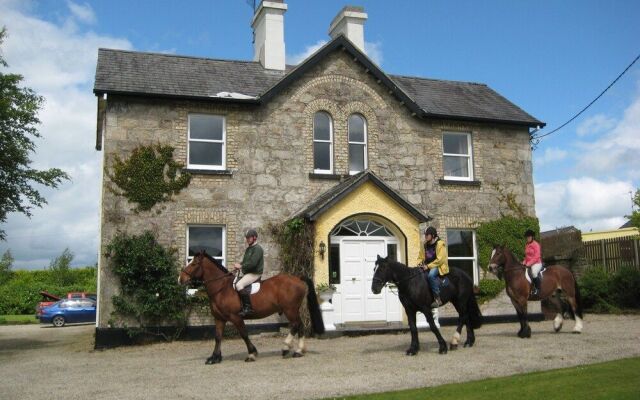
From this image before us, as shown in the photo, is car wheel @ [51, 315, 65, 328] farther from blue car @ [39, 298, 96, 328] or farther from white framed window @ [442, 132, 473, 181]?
white framed window @ [442, 132, 473, 181]

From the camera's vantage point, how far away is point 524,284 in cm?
1458

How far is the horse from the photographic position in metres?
12.2

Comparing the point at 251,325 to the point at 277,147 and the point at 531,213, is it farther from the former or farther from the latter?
the point at 531,213

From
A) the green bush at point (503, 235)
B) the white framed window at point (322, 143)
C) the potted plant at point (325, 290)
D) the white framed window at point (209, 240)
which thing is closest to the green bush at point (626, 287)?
the green bush at point (503, 235)

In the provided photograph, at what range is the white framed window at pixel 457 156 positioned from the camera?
19797mm

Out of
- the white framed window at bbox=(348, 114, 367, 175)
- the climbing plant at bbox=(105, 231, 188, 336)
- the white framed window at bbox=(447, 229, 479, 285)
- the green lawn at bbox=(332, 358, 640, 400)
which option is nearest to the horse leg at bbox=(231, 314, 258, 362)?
the green lawn at bbox=(332, 358, 640, 400)

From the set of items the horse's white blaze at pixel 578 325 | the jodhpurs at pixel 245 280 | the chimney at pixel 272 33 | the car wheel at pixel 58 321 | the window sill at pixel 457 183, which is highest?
the chimney at pixel 272 33

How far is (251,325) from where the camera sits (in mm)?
17000

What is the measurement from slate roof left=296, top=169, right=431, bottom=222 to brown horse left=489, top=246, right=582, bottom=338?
11.0 ft

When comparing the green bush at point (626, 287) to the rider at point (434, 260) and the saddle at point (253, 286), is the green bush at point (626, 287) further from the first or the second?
the saddle at point (253, 286)

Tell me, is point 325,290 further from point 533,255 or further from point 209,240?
point 533,255

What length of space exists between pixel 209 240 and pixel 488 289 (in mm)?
8615

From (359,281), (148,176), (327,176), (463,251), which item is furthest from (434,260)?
(148,176)

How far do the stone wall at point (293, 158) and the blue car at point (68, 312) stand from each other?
1427 centimetres
